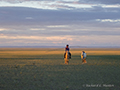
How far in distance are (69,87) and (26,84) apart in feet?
8.66

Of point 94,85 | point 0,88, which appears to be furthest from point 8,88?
point 94,85

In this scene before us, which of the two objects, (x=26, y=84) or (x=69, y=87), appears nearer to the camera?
(x=69, y=87)

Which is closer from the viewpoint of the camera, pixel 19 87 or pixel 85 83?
pixel 19 87

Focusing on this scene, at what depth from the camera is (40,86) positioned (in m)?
13.0

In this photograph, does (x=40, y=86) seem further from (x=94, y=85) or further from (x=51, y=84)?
(x=94, y=85)

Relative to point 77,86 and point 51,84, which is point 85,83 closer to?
→ point 77,86

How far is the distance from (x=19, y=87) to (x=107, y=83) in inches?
198

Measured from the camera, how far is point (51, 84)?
13.6 meters

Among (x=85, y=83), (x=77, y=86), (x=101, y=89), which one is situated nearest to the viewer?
(x=101, y=89)

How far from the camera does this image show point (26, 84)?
13.7 meters

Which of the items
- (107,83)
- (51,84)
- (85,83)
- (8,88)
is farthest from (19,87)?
(107,83)

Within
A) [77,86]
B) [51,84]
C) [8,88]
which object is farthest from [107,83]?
[8,88]

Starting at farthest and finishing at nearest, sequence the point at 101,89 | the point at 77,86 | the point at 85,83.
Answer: the point at 85,83, the point at 77,86, the point at 101,89

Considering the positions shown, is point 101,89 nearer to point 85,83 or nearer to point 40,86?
point 85,83
